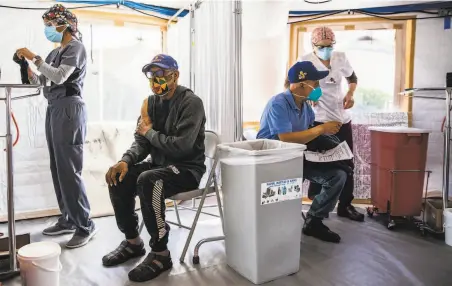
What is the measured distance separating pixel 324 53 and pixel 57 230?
7.49ft

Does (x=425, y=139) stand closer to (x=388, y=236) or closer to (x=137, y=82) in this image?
(x=388, y=236)

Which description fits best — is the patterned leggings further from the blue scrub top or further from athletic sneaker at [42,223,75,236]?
athletic sneaker at [42,223,75,236]

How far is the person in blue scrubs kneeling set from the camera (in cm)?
228

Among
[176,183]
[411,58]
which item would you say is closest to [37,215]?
[176,183]

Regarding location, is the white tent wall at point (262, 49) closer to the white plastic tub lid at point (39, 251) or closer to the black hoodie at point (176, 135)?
the black hoodie at point (176, 135)

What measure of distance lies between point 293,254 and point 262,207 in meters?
0.37

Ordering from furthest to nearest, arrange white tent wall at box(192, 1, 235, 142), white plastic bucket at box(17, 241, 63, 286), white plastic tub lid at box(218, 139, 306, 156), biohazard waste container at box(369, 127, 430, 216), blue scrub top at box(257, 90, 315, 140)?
biohazard waste container at box(369, 127, 430, 216) < white tent wall at box(192, 1, 235, 142) < blue scrub top at box(257, 90, 315, 140) < white plastic tub lid at box(218, 139, 306, 156) < white plastic bucket at box(17, 241, 63, 286)

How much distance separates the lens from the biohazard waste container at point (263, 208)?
74.2 inches

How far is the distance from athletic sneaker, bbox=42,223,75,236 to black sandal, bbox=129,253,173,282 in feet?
3.02

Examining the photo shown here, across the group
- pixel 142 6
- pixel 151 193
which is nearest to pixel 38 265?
pixel 151 193

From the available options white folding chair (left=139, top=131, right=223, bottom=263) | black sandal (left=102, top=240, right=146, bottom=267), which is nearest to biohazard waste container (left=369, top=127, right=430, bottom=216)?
white folding chair (left=139, top=131, right=223, bottom=263)

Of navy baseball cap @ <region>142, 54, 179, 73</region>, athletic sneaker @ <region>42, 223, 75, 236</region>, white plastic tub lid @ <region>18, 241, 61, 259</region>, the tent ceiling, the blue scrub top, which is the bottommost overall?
athletic sneaker @ <region>42, 223, 75, 236</region>

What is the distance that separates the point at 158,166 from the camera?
7.50 feet

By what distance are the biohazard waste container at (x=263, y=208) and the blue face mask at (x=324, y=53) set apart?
44.2 inches
